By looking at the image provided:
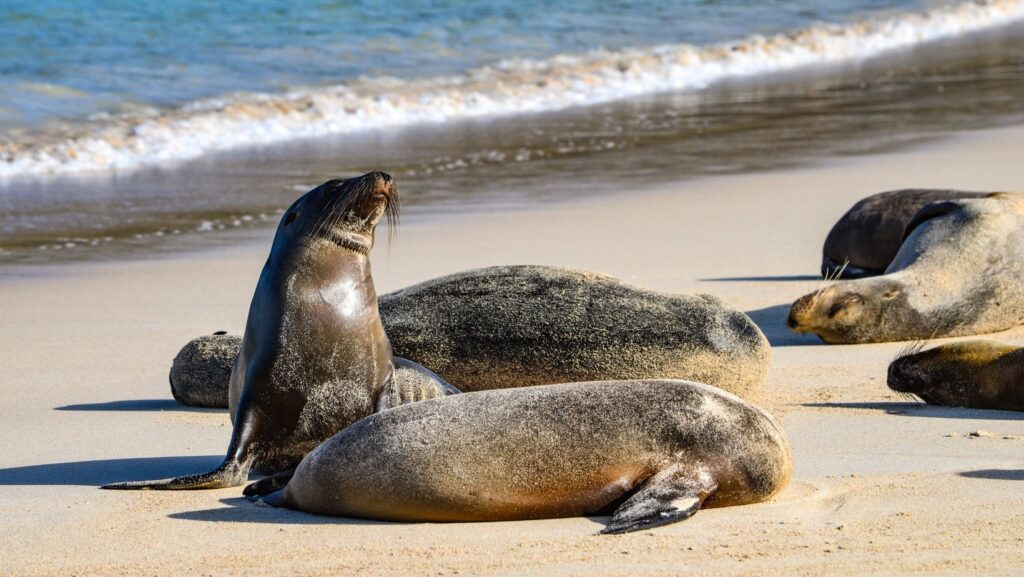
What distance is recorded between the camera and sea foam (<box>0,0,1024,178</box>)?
51.8ft

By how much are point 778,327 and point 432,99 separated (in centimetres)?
1192

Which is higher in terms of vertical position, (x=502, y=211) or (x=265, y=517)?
(x=502, y=211)

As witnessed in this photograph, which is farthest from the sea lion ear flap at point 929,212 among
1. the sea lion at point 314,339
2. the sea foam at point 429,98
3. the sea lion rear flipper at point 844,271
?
the sea foam at point 429,98

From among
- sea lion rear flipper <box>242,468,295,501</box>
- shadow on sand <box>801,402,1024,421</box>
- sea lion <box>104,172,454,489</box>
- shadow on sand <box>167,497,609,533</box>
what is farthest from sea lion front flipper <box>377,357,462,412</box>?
shadow on sand <box>801,402,1024,421</box>

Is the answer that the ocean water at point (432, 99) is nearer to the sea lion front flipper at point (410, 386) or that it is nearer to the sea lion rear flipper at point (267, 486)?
the sea lion front flipper at point (410, 386)

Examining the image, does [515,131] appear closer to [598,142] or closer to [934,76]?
[598,142]

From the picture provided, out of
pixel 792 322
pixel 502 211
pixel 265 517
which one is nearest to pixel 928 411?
pixel 792 322

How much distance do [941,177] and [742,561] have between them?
942 centimetres

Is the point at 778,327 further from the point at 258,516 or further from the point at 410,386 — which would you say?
the point at 258,516

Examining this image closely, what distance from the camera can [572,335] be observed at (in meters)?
6.80

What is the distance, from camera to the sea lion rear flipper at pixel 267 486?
5.17 metres

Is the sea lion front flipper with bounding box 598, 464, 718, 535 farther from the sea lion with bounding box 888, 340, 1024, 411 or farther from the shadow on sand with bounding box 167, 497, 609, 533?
the sea lion with bounding box 888, 340, 1024, 411

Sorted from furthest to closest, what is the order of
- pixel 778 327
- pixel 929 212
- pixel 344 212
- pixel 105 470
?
pixel 929 212, pixel 778 327, pixel 344 212, pixel 105 470

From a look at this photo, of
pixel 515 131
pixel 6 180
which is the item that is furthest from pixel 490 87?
pixel 6 180
